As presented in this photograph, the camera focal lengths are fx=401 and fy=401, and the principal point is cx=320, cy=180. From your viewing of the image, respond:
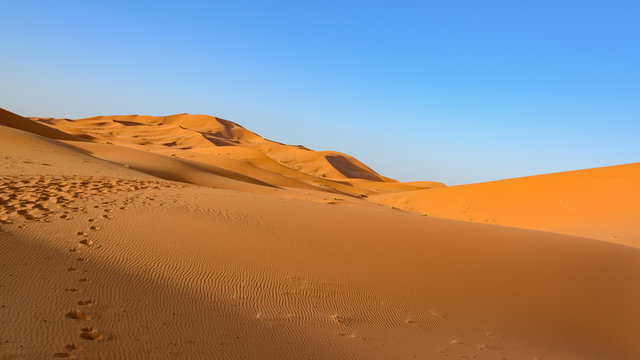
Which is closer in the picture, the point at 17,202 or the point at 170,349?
the point at 170,349

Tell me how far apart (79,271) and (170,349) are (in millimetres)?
1670

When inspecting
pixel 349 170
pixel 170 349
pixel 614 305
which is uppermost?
pixel 349 170

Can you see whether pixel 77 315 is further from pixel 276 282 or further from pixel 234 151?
pixel 234 151

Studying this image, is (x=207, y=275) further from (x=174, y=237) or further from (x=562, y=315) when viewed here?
(x=562, y=315)

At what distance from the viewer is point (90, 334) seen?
2775mm

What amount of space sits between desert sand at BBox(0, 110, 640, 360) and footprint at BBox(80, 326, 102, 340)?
1 cm

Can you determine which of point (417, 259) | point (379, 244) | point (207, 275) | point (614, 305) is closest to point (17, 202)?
point (207, 275)

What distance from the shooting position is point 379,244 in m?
6.84

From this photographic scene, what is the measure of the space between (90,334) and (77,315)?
0.34 meters

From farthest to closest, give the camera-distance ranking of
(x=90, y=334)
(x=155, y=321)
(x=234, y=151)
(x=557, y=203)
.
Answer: (x=234, y=151) → (x=557, y=203) → (x=155, y=321) → (x=90, y=334)

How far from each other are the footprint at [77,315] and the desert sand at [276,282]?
0.02 meters

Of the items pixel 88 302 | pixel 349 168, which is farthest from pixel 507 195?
pixel 349 168

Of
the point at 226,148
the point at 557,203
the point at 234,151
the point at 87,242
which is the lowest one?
the point at 87,242

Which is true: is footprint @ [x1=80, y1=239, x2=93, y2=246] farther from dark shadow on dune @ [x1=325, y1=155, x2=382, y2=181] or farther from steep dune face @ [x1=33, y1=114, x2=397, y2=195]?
dark shadow on dune @ [x1=325, y1=155, x2=382, y2=181]
